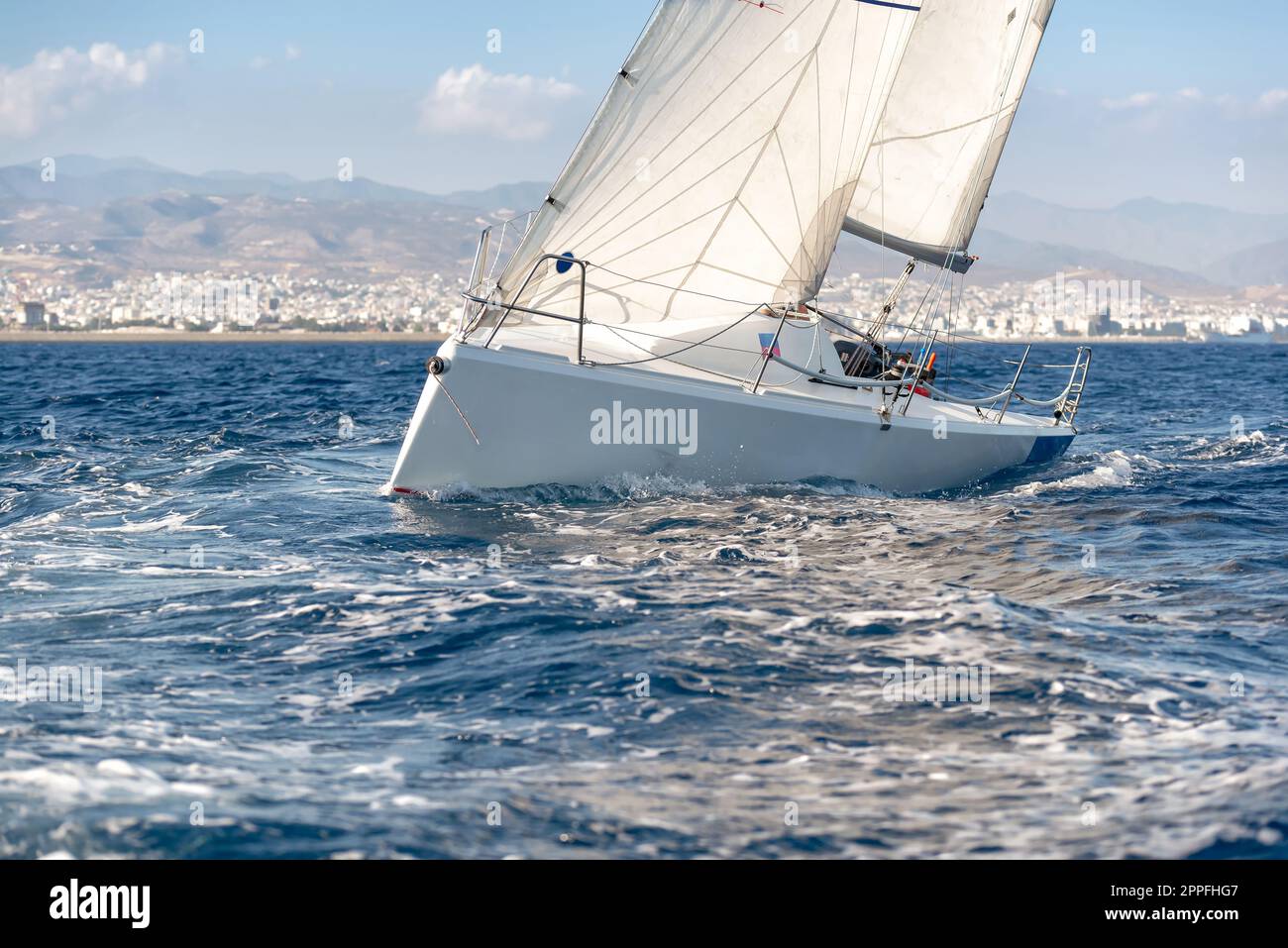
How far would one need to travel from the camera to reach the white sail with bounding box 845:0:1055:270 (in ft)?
36.7

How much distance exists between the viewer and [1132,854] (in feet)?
11.8

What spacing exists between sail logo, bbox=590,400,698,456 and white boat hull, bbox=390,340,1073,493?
0.03 feet

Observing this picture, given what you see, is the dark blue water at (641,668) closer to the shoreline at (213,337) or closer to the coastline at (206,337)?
the shoreline at (213,337)

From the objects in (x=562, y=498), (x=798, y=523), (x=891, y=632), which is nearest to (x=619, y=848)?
(x=891, y=632)

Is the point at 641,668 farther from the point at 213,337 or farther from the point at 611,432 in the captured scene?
the point at 213,337

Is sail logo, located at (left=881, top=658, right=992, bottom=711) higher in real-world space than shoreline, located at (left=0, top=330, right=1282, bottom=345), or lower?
lower

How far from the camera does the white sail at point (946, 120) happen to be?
36.7ft

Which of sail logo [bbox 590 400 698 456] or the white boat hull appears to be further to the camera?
sail logo [bbox 590 400 698 456]

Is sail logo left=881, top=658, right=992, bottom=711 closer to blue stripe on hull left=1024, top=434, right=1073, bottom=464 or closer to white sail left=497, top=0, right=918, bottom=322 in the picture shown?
white sail left=497, top=0, right=918, bottom=322

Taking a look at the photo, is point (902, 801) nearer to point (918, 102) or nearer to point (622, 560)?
point (622, 560)
